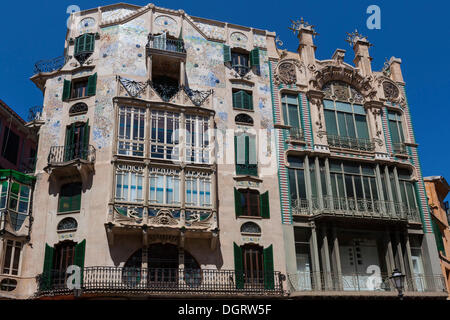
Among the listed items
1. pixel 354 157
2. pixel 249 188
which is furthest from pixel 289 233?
pixel 354 157

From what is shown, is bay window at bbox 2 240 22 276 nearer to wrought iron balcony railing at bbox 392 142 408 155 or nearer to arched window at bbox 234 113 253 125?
arched window at bbox 234 113 253 125

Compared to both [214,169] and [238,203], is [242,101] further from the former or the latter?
[238,203]

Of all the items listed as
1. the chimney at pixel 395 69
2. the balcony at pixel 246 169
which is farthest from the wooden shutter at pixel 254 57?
the chimney at pixel 395 69

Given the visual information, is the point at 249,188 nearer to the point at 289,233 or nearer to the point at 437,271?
the point at 289,233

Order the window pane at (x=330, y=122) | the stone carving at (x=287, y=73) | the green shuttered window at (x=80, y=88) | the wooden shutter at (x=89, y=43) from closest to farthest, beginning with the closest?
the green shuttered window at (x=80, y=88)
the wooden shutter at (x=89, y=43)
the window pane at (x=330, y=122)
the stone carving at (x=287, y=73)

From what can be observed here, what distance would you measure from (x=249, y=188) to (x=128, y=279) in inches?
320

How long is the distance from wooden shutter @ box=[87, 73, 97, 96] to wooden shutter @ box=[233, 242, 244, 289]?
11.5 m

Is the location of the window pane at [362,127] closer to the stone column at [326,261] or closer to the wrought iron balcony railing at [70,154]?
the stone column at [326,261]

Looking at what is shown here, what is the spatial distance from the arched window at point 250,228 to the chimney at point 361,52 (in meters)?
13.6

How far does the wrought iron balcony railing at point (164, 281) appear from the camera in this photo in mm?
22422

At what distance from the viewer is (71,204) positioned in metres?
25.1

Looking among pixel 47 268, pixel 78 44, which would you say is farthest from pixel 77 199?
pixel 78 44

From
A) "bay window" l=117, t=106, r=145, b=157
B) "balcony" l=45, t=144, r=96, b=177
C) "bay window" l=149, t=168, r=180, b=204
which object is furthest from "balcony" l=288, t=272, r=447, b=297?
"balcony" l=45, t=144, r=96, b=177

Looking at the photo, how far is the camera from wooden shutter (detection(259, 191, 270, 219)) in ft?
86.9
